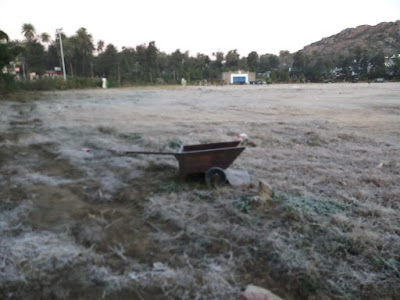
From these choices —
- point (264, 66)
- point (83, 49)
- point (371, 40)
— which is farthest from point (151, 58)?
point (371, 40)

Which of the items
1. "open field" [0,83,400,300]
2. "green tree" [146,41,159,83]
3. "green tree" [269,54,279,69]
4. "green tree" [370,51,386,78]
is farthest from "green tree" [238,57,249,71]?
"open field" [0,83,400,300]

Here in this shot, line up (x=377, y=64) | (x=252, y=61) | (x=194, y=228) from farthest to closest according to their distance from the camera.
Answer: (x=252, y=61) → (x=377, y=64) → (x=194, y=228)

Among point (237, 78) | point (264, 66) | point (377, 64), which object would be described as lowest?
point (237, 78)

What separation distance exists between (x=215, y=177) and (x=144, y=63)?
6164cm

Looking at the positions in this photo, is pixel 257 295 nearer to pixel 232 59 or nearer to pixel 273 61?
pixel 232 59

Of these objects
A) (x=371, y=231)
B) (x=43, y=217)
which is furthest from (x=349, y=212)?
(x=43, y=217)

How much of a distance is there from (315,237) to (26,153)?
477cm

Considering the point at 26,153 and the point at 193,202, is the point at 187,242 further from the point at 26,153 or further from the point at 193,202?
the point at 26,153

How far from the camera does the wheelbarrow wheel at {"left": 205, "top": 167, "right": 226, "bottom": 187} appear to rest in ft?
10.9

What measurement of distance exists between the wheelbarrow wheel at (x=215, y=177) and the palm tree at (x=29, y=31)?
65.3 metres

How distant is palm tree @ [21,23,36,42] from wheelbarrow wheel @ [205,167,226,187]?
6530cm

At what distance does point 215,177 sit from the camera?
336cm

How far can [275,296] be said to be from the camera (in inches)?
68.9

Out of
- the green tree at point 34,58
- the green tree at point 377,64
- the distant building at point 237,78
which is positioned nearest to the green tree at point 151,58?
the distant building at point 237,78
